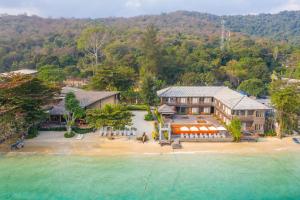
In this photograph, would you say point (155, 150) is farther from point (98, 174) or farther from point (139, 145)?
point (98, 174)

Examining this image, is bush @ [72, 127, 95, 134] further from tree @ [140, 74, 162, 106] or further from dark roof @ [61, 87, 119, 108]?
tree @ [140, 74, 162, 106]

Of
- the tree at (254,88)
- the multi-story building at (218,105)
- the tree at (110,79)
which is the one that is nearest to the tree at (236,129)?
the multi-story building at (218,105)

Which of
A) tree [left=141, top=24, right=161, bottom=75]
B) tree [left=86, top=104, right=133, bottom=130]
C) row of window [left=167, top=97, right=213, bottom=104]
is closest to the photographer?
tree [left=86, top=104, right=133, bottom=130]

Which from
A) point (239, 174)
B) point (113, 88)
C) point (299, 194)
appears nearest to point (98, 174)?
point (239, 174)

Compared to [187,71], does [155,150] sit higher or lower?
lower

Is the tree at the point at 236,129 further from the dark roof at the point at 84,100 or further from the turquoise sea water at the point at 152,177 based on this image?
the dark roof at the point at 84,100

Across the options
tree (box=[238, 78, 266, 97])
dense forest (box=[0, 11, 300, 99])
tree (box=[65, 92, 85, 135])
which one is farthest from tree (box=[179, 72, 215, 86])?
tree (box=[65, 92, 85, 135])

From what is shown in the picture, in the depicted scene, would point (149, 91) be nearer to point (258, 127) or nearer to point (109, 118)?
point (109, 118)
